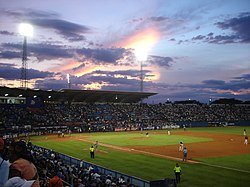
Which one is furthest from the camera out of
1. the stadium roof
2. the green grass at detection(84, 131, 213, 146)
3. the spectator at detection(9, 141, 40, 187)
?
the stadium roof

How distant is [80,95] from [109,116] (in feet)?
30.6

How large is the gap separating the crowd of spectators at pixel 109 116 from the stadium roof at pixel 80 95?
1751 mm

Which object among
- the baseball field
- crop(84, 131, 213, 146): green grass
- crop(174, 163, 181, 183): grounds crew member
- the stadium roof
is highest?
the stadium roof

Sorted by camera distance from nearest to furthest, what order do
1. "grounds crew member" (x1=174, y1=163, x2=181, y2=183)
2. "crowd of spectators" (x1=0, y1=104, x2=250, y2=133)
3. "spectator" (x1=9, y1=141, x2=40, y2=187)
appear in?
"spectator" (x1=9, y1=141, x2=40, y2=187) → "grounds crew member" (x1=174, y1=163, x2=181, y2=183) → "crowd of spectators" (x1=0, y1=104, x2=250, y2=133)

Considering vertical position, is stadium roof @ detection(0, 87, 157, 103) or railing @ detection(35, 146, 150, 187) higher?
stadium roof @ detection(0, 87, 157, 103)

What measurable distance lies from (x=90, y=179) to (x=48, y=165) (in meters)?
3.41

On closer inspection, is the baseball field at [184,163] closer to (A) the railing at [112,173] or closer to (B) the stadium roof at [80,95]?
(A) the railing at [112,173]

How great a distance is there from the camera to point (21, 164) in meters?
4.10

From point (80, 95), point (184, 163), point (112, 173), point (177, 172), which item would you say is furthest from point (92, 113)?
point (112, 173)

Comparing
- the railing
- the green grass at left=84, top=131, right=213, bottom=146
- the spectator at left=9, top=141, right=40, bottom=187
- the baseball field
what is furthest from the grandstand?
the spectator at left=9, top=141, right=40, bottom=187

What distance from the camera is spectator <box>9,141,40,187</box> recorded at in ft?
13.0

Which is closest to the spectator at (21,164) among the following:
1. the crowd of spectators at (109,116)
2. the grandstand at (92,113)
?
the grandstand at (92,113)

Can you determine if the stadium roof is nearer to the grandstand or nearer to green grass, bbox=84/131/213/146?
the grandstand

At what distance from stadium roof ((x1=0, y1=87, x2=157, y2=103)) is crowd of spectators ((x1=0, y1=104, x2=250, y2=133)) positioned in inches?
68.9
